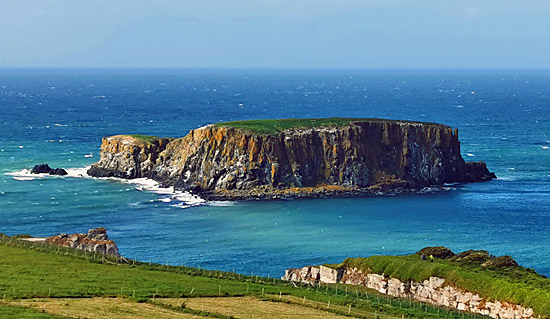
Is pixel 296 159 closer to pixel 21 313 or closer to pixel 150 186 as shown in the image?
pixel 150 186

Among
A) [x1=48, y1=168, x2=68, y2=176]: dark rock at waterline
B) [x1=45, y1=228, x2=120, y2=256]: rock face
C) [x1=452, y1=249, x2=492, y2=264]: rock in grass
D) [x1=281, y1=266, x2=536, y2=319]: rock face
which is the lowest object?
[x1=48, y1=168, x2=68, y2=176]: dark rock at waterline

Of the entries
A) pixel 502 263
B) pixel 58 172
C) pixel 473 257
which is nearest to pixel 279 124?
pixel 58 172

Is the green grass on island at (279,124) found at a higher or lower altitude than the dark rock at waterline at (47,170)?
higher

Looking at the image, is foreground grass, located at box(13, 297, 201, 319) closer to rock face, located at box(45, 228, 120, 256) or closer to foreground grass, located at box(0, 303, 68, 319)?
foreground grass, located at box(0, 303, 68, 319)

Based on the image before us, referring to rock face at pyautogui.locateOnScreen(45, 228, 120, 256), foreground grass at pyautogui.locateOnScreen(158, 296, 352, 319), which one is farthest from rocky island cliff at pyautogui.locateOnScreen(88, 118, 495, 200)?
foreground grass at pyautogui.locateOnScreen(158, 296, 352, 319)

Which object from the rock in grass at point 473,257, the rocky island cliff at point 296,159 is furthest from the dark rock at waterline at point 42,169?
the rock in grass at point 473,257

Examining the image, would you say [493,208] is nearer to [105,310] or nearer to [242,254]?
[242,254]

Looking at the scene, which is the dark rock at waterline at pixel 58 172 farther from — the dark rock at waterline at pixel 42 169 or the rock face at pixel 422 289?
the rock face at pixel 422 289
